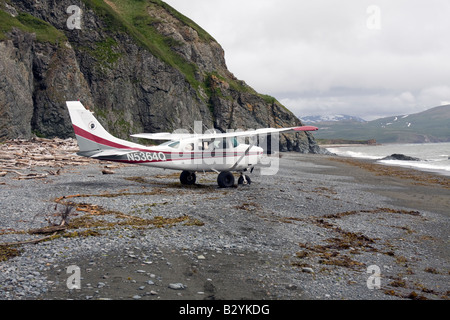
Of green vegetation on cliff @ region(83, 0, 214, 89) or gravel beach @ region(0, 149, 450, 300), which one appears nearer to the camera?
gravel beach @ region(0, 149, 450, 300)

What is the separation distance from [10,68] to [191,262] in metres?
39.0

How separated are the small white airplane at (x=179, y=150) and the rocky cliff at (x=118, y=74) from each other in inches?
958

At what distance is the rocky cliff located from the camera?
40.4 metres

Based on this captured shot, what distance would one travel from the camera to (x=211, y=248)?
779 cm

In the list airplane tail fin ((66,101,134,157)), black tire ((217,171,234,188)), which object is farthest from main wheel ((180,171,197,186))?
airplane tail fin ((66,101,134,157))

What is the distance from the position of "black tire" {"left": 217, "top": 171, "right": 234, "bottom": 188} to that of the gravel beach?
7.08 ft

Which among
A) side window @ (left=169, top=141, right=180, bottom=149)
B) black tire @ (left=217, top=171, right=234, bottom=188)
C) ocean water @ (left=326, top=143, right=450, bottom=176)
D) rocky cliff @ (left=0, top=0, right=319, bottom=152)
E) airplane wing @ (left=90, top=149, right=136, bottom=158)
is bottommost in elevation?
ocean water @ (left=326, top=143, right=450, bottom=176)

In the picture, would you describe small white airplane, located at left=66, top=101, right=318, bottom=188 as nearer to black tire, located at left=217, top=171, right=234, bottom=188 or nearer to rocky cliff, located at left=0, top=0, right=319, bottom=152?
black tire, located at left=217, top=171, right=234, bottom=188

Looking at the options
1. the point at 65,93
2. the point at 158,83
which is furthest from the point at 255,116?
the point at 65,93

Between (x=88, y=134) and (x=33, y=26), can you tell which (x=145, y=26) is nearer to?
(x=33, y=26)

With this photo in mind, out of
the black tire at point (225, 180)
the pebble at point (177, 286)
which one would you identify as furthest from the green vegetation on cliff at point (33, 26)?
the pebble at point (177, 286)

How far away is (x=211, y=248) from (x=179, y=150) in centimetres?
898

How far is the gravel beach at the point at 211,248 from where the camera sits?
5.71 meters

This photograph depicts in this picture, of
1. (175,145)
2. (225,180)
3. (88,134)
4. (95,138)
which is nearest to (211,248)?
(175,145)
